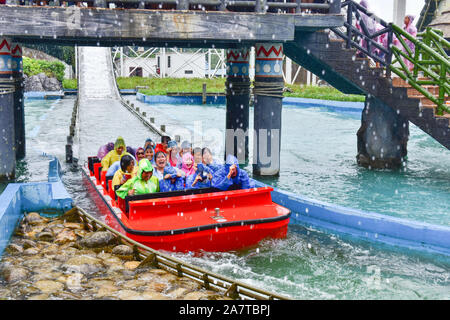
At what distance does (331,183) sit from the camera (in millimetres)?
12234

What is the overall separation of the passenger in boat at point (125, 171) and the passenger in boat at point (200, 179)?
89 cm

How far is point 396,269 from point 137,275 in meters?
3.49

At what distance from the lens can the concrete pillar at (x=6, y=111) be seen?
418 inches

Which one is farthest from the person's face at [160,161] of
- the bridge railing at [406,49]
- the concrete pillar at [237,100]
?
the concrete pillar at [237,100]

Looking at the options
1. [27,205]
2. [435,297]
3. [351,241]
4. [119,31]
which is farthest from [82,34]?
[435,297]

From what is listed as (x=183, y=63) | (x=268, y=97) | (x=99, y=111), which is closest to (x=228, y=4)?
(x=268, y=97)

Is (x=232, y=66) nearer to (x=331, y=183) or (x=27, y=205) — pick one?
(x=331, y=183)

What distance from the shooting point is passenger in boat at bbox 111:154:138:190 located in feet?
28.6

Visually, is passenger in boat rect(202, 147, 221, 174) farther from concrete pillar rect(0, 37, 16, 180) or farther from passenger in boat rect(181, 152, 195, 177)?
concrete pillar rect(0, 37, 16, 180)

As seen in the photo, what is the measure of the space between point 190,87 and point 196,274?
34994 millimetres

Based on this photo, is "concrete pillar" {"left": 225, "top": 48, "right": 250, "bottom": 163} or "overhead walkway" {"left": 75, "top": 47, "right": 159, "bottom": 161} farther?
"overhead walkway" {"left": 75, "top": 47, "right": 159, "bottom": 161}

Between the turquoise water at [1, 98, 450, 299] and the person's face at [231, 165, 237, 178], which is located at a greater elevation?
the person's face at [231, 165, 237, 178]

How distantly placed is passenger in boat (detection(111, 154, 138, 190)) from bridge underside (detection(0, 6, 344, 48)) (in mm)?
2702

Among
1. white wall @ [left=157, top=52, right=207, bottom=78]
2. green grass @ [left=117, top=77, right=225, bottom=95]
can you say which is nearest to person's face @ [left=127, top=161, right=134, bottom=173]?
green grass @ [left=117, top=77, right=225, bottom=95]
